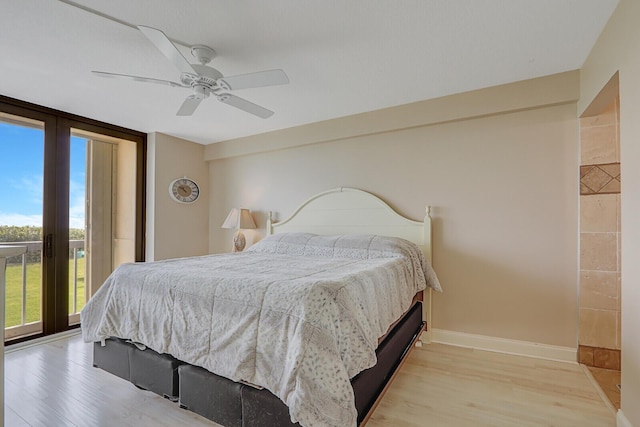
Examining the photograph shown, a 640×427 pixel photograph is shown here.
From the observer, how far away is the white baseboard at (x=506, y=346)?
254 centimetres

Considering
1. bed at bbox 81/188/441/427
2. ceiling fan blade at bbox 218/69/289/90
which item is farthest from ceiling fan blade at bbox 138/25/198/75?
bed at bbox 81/188/441/427

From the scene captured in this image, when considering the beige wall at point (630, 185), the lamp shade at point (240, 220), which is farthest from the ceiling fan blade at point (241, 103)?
the beige wall at point (630, 185)

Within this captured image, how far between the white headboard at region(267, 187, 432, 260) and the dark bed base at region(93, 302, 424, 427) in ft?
3.95

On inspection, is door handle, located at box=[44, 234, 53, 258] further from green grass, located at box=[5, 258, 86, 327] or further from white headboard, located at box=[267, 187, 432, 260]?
white headboard, located at box=[267, 187, 432, 260]

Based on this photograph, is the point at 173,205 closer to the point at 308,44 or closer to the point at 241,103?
the point at 241,103

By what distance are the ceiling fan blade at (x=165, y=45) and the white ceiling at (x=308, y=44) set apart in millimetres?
239

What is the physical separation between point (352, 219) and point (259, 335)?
2.16m

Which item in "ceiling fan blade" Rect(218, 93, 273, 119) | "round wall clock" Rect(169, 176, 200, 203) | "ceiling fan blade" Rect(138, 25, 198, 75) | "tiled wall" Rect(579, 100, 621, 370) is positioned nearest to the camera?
"ceiling fan blade" Rect(138, 25, 198, 75)

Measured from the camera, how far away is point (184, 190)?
4398mm

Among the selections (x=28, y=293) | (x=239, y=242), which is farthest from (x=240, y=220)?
(x=28, y=293)

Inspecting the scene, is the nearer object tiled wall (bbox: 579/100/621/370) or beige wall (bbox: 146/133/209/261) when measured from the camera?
tiled wall (bbox: 579/100/621/370)

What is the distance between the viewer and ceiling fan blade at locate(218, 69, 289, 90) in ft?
6.14

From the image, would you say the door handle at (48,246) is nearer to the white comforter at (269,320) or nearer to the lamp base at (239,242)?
the white comforter at (269,320)

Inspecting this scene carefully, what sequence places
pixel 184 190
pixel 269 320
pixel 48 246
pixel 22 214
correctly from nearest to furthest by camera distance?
pixel 269 320 < pixel 22 214 < pixel 48 246 < pixel 184 190
